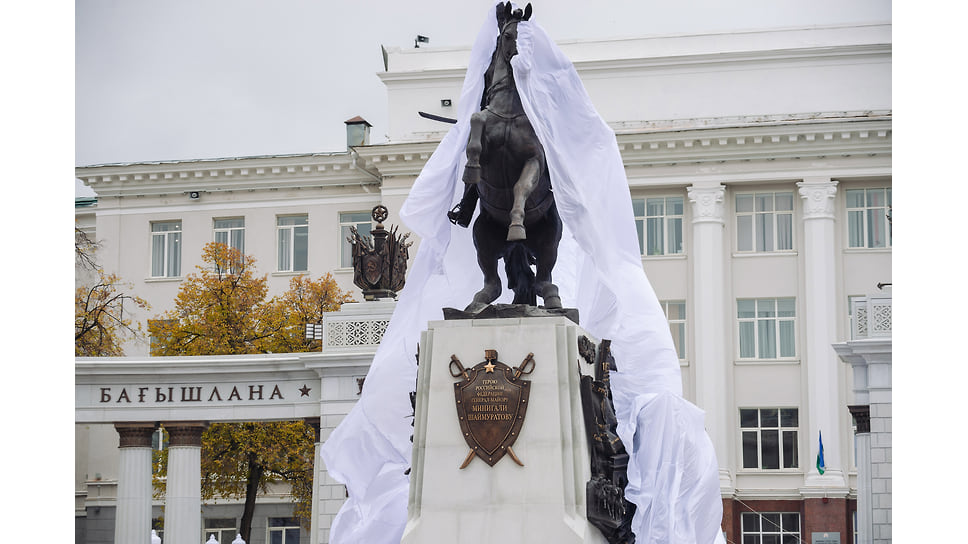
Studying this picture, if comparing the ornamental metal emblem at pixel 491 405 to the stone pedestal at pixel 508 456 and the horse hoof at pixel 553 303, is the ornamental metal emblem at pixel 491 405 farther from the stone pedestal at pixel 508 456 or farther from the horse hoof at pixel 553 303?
the horse hoof at pixel 553 303

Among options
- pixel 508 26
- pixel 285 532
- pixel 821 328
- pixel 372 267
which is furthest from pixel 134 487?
pixel 821 328

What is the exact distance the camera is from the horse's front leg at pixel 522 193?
11.9m

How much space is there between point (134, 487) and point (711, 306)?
72.2 ft

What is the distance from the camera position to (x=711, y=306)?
43469 millimetres

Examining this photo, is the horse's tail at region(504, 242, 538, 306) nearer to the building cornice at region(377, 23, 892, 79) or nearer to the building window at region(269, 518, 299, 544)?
the building cornice at region(377, 23, 892, 79)

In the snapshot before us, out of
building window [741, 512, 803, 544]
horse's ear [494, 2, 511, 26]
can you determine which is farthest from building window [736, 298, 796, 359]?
horse's ear [494, 2, 511, 26]

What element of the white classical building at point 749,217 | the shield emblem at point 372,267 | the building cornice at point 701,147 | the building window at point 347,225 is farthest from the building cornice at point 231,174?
the shield emblem at point 372,267

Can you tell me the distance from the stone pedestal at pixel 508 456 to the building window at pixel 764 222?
33.5 meters

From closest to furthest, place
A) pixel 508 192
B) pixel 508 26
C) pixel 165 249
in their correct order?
pixel 508 192 → pixel 508 26 → pixel 165 249

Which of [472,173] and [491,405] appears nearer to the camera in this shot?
[491,405]

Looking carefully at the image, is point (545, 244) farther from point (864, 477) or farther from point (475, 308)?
point (864, 477)

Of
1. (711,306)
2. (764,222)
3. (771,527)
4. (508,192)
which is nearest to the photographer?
(508,192)

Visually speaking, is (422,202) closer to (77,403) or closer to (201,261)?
(77,403)

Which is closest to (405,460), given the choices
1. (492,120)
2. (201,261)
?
(492,120)
